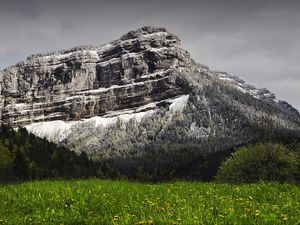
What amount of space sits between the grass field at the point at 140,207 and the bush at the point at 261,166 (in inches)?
1141

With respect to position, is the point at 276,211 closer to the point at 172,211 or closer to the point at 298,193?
the point at 172,211

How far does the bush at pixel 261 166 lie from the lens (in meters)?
47.4

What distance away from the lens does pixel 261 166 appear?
159ft

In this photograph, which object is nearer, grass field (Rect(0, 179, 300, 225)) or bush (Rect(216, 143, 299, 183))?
grass field (Rect(0, 179, 300, 225))

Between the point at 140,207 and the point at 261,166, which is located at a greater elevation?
the point at 261,166

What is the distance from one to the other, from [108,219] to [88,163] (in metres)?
133

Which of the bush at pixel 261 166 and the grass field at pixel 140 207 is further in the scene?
the bush at pixel 261 166

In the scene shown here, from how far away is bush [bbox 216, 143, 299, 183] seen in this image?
1865 inches

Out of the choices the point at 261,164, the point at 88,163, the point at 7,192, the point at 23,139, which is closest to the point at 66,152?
the point at 88,163

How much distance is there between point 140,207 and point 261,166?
37430mm

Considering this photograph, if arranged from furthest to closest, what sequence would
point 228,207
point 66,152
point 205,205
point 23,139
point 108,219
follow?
1. point 66,152
2. point 23,139
3. point 205,205
4. point 228,207
5. point 108,219

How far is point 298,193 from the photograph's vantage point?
1753 cm

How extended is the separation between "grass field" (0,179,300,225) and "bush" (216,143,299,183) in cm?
2897

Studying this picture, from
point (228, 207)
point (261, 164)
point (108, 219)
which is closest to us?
point (108, 219)
